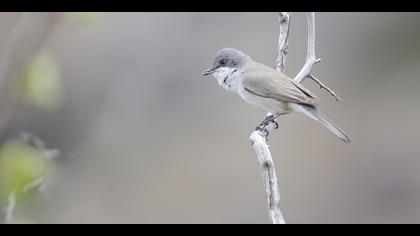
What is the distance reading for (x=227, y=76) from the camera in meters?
5.75

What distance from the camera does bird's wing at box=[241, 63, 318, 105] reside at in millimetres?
5090

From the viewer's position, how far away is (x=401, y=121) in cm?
1055

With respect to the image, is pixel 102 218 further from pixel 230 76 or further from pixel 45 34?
pixel 45 34

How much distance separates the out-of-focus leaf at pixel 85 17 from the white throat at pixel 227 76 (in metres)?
3.46

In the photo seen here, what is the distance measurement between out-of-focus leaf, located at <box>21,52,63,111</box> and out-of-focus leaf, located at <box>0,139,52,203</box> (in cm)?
18

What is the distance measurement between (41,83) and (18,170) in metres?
0.29

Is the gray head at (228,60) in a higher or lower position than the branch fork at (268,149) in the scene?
higher

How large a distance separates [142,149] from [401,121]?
4.09 m

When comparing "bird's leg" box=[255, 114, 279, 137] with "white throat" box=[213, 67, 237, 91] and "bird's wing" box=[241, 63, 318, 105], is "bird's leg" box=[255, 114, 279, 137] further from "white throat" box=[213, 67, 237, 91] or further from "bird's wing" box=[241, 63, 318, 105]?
"white throat" box=[213, 67, 237, 91]

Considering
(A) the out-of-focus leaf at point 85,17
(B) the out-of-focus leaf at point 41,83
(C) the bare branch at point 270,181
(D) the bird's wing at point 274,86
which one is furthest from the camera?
(D) the bird's wing at point 274,86

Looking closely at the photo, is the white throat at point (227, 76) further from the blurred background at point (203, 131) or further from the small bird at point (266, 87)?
the blurred background at point (203, 131)

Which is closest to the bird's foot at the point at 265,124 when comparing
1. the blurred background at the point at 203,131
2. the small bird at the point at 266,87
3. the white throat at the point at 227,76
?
the small bird at the point at 266,87

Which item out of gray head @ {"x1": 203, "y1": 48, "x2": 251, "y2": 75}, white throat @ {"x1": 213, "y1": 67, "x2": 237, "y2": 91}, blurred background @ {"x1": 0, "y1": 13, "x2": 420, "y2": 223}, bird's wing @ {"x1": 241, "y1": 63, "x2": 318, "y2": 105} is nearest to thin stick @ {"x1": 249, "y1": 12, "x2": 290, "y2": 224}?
bird's wing @ {"x1": 241, "y1": 63, "x2": 318, "y2": 105}

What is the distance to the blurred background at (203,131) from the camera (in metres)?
9.56
